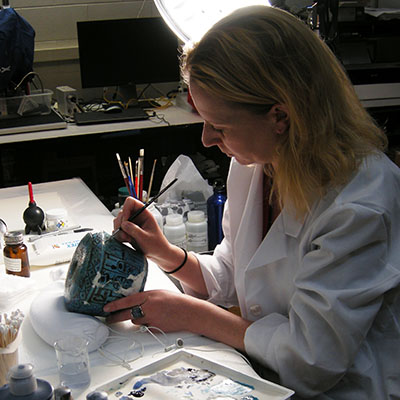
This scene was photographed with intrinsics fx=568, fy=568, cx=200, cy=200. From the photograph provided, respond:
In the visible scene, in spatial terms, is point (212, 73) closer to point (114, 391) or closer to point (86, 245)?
point (86, 245)

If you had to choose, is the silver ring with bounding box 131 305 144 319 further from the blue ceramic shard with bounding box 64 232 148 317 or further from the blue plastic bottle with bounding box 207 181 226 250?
the blue plastic bottle with bounding box 207 181 226 250

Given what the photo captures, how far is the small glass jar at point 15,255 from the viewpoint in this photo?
4.38 ft

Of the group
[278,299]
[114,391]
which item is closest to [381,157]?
[278,299]

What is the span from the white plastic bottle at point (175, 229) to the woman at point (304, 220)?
47cm

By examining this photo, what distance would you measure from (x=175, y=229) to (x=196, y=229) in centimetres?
7

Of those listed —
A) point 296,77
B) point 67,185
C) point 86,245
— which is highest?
point 296,77

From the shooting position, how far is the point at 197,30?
1.36 meters

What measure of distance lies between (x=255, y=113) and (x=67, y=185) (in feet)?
4.03

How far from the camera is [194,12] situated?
1.35 metres

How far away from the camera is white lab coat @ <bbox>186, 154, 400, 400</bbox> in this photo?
1007 millimetres

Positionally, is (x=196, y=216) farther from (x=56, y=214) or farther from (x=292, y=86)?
(x=292, y=86)

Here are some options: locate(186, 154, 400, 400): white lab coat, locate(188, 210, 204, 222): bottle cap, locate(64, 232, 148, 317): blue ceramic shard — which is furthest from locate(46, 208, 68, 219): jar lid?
locate(186, 154, 400, 400): white lab coat

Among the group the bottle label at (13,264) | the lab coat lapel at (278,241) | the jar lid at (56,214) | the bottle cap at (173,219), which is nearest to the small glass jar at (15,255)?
the bottle label at (13,264)

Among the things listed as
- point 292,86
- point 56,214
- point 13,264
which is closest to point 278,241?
point 292,86
